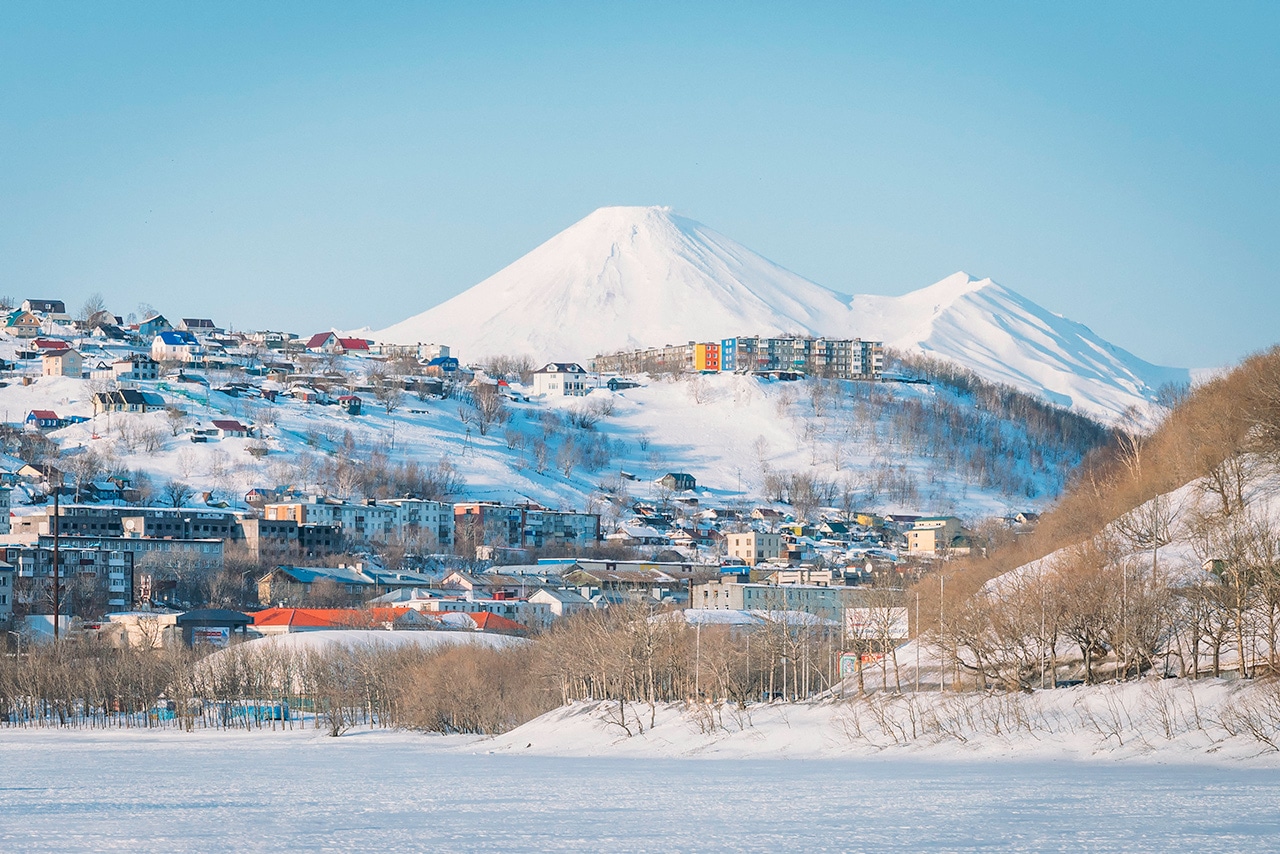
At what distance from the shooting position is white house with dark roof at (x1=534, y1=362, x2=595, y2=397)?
186125 mm

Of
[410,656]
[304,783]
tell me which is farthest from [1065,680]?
[410,656]

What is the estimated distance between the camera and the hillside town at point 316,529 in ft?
274

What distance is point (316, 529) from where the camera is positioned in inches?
4456

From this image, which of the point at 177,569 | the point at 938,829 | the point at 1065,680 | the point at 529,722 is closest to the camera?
the point at 938,829

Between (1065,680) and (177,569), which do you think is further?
(177,569)

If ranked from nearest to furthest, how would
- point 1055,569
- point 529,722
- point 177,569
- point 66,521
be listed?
point 1055,569 → point 529,722 → point 177,569 → point 66,521

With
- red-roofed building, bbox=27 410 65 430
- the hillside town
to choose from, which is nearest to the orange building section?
the hillside town

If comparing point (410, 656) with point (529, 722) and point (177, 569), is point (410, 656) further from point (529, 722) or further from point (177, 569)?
point (177, 569)

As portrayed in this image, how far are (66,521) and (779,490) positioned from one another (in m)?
68.5

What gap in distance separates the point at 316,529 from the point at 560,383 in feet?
251

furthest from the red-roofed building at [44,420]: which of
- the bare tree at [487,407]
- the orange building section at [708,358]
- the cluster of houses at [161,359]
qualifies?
the orange building section at [708,358]

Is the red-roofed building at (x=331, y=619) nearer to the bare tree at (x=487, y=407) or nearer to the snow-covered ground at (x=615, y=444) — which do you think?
the snow-covered ground at (x=615, y=444)

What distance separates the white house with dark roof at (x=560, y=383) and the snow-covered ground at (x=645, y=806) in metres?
153

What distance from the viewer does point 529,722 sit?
43.6 m
